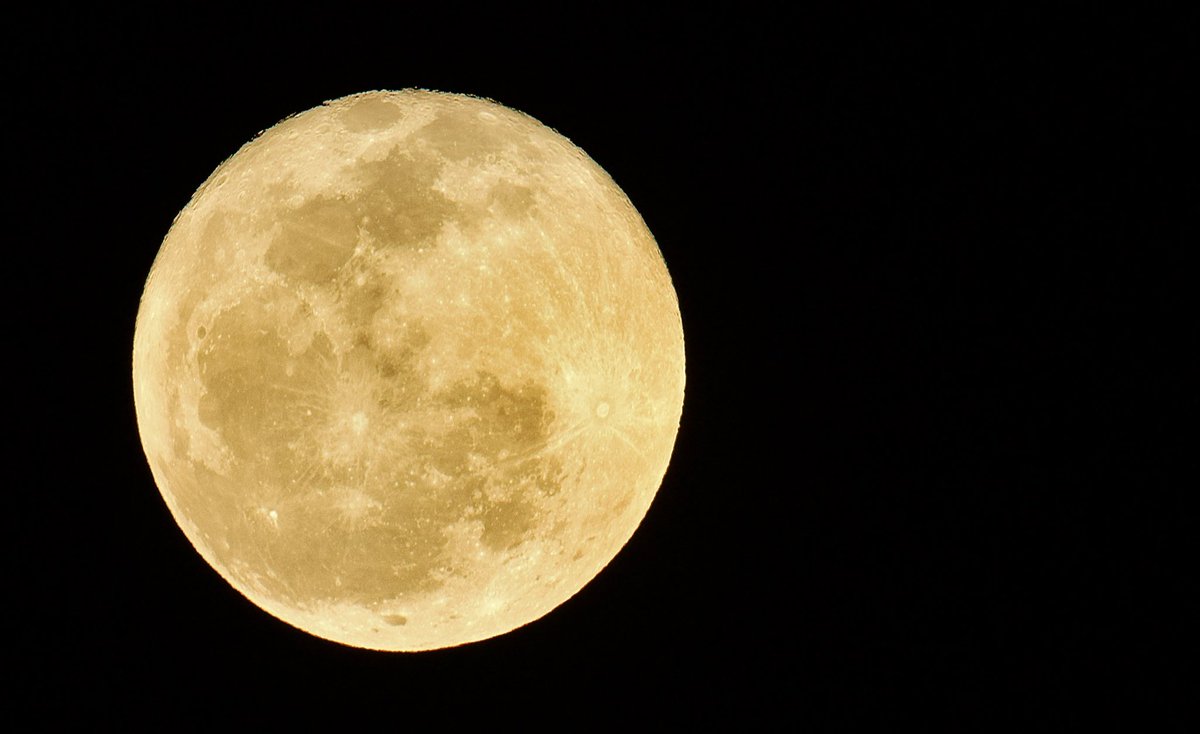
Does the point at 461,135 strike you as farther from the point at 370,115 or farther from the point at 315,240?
the point at 315,240

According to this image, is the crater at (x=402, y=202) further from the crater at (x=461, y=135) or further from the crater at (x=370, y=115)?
the crater at (x=370, y=115)

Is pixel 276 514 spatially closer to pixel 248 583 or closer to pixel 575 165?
pixel 248 583

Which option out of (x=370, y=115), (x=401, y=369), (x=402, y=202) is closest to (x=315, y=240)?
(x=402, y=202)

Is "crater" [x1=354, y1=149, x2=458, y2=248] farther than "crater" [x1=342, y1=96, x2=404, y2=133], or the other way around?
"crater" [x1=342, y1=96, x2=404, y2=133]

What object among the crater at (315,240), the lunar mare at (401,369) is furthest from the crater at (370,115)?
the crater at (315,240)

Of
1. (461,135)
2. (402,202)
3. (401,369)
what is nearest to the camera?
(401,369)

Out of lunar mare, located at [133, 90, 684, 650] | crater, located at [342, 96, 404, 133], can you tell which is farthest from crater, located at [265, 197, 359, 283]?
crater, located at [342, 96, 404, 133]

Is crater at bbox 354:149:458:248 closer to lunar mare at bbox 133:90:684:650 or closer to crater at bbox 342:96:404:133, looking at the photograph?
lunar mare at bbox 133:90:684:650

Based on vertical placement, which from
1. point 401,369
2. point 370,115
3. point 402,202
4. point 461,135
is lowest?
point 401,369

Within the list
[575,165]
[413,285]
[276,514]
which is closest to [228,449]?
[276,514]
